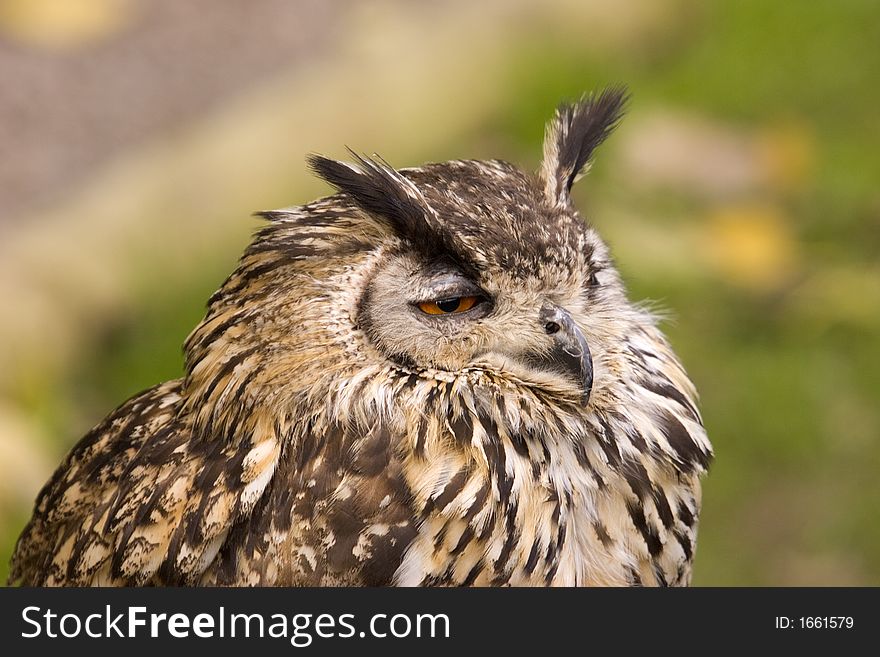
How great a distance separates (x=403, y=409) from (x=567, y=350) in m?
0.29

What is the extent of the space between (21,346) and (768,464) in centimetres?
242

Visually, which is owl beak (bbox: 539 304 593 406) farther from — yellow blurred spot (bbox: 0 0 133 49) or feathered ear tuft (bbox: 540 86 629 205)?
yellow blurred spot (bbox: 0 0 133 49)

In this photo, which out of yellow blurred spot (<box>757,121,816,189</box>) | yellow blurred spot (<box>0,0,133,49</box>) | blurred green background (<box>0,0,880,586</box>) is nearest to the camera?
blurred green background (<box>0,0,880,586</box>)

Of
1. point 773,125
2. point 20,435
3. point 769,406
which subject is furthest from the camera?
point 773,125

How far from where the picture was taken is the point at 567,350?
2.01 metres

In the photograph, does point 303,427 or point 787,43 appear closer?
point 303,427

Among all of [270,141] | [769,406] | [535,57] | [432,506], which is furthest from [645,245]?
[432,506]

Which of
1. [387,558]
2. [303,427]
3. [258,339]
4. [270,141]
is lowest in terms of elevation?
[387,558]

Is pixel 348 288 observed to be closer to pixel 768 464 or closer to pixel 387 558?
pixel 387 558

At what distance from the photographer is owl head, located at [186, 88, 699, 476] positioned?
1.98 m

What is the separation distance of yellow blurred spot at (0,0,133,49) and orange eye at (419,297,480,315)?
3.47 m

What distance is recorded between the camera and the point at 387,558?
201 cm

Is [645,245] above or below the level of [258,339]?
above

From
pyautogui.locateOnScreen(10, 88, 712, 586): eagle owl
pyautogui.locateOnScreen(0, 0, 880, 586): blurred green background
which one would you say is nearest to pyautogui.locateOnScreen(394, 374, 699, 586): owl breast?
pyautogui.locateOnScreen(10, 88, 712, 586): eagle owl
